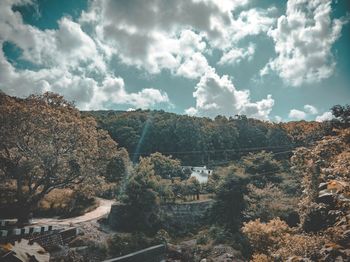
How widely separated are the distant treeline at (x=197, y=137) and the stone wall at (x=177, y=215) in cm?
2451

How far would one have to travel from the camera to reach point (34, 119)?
17234mm

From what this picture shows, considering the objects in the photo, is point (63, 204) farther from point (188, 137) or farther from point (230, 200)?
point (188, 137)

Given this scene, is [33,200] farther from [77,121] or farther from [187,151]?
[187,151]

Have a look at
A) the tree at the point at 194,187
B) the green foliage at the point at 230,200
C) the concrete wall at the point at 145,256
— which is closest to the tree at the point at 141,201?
the green foliage at the point at 230,200

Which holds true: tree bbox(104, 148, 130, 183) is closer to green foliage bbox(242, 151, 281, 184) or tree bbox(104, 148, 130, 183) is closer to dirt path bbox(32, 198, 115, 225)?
dirt path bbox(32, 198, 115, 225)

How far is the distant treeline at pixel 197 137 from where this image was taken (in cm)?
5300

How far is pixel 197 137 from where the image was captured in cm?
5331

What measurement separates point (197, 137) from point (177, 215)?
28512mm

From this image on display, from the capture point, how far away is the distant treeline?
174 ft

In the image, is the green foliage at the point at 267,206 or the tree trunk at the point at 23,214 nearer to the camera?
the tree trunk at the point at 23,214

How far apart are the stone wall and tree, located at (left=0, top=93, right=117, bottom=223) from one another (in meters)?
4.21

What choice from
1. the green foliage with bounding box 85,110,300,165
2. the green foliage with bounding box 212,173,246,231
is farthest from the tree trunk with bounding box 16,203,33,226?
the green foliage with bounding box 85,110,300,165

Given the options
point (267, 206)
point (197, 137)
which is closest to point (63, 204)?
→ point (267, 206)

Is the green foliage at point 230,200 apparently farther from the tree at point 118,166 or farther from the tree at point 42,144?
the tree at point 118,166
